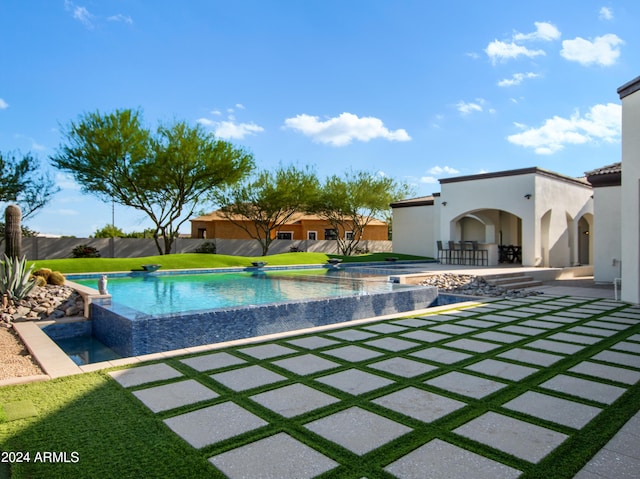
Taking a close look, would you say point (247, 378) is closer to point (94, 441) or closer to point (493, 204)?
point (94, 441)

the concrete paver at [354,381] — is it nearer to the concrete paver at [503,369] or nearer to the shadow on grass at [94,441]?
the concrete paver at [503,369]

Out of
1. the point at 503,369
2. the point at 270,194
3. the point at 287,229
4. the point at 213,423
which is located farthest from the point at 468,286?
the point at 287,229

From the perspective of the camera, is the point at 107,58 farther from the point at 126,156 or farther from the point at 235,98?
the point at 126,156

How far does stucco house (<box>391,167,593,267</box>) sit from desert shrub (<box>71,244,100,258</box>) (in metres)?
17.7

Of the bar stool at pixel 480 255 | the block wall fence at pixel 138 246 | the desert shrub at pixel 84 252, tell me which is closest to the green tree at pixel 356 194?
the block wall fence at pixel 138 246

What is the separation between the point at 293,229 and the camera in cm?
3281

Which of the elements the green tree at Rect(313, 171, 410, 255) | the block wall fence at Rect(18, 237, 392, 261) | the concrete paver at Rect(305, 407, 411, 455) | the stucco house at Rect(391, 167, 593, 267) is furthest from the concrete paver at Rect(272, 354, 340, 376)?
the green tree at Rect(313, 171, 410, 255)

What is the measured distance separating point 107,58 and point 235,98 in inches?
206

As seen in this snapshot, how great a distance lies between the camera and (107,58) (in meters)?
→ 10.7

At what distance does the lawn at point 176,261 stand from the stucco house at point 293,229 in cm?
878

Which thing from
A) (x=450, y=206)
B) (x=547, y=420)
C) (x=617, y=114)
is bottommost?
(x=547, y=420)

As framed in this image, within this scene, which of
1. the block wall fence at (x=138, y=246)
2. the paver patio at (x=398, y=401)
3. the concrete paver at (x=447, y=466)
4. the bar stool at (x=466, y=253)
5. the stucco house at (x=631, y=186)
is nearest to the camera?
the concrete paver at (x=447, y=466)

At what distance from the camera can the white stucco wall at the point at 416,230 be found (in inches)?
856

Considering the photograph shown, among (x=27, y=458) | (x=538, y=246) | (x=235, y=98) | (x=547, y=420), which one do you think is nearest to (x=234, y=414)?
(x=27, y=458)
